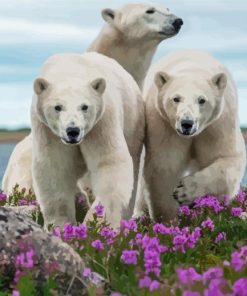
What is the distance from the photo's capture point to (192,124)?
8.32 meters

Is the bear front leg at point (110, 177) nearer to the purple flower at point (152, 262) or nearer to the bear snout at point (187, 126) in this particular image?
the bear snout at point (187, 126)

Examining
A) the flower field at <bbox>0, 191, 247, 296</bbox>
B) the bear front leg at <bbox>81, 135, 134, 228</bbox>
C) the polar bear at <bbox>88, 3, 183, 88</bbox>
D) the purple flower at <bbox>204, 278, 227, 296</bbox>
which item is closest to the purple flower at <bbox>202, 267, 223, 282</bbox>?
the flower field at <bbox>0, 191, 247, 296</bbox>

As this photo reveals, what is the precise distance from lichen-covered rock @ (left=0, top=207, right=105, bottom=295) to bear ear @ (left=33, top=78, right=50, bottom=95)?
10.9 ft

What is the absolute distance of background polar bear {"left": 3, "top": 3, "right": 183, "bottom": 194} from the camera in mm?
13547

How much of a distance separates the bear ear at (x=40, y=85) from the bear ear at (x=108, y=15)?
19.9ft

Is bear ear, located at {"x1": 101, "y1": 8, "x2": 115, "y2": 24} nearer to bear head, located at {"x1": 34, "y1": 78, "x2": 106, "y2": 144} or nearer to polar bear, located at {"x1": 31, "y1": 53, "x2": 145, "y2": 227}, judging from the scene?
polar bear, located at {"x1": 31, "y1": 53, "x2": 145, "y2": 227}

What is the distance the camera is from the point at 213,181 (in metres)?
9.13

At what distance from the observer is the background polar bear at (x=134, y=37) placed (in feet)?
44.4

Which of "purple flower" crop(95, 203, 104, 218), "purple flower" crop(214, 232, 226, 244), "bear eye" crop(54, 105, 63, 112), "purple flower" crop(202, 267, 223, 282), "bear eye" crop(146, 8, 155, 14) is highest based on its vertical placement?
"purple flower" crop(202, 267, 223, 282)

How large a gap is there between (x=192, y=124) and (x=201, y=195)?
3.60 ft

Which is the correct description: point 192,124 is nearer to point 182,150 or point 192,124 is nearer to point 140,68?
point 182,150

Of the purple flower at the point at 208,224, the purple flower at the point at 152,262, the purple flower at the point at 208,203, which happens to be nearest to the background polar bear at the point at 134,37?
the purple flower at the point at 208,203

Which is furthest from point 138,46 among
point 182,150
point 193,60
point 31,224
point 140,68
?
point 31,224

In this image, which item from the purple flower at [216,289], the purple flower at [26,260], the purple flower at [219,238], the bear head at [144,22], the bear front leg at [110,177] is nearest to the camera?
the purple flower at [216,289]
